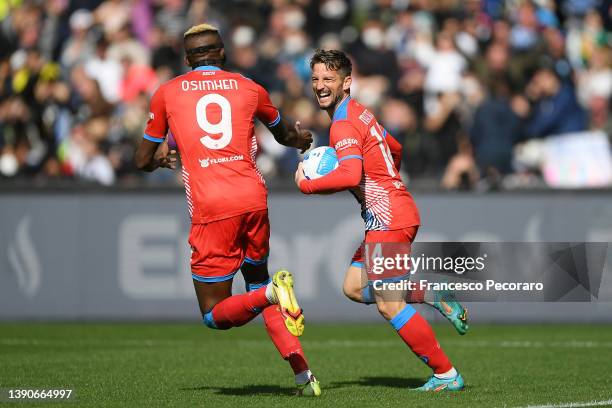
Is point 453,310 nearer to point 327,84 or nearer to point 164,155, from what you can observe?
point 327,84

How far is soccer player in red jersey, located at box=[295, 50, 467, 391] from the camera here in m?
8.48

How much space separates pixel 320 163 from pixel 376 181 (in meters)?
0.47

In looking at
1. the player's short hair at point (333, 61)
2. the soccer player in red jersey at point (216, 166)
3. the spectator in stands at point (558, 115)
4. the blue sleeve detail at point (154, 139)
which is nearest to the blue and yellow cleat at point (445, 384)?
the soccer player in red jersey at point (216, 166)

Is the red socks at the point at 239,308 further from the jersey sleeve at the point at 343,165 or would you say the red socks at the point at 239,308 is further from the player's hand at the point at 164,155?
the player's hand at the point at 164,155

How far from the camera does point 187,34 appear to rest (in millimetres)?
8531

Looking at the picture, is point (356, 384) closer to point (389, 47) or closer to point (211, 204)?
point (211, 204)

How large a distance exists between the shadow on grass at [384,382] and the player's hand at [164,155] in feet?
6.73

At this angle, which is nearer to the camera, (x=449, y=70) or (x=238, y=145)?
(x=238, y=145)

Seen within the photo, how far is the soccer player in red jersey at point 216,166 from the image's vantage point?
8367 millimetres

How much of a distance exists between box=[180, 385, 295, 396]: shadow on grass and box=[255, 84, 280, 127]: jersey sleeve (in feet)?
6.10

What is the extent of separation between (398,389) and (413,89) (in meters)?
9.53

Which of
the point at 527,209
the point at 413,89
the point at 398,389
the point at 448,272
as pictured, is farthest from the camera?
the point at 413,89

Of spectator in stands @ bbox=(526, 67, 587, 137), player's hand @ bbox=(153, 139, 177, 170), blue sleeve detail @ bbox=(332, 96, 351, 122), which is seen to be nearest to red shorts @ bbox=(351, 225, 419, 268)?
blue sleeve detail @ bbox=(332, 96, 351, 122)

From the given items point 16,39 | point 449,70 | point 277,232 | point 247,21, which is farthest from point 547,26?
point 16,39
